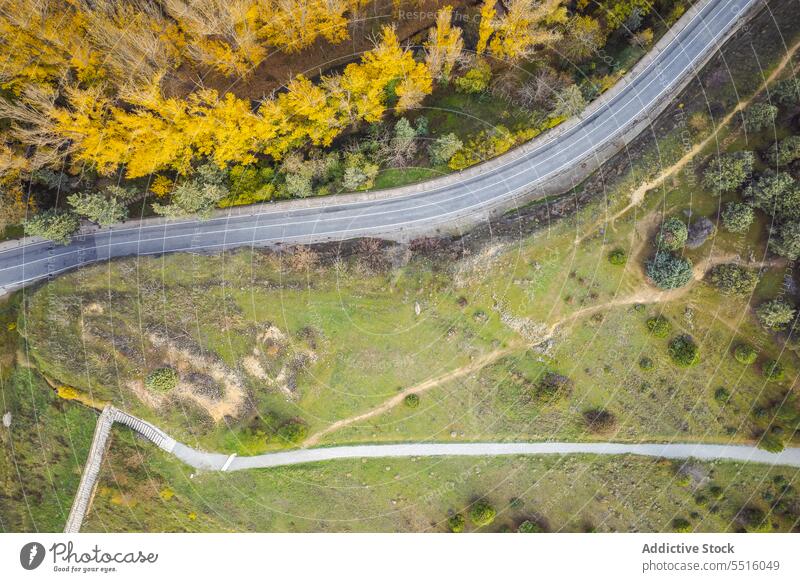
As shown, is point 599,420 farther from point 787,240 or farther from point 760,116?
point 760,116

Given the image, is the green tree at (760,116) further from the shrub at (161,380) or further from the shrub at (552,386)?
the shrub at (161,380)

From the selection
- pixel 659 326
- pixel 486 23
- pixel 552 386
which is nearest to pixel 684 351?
pixel 659 326

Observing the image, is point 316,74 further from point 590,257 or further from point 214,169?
point 590,257

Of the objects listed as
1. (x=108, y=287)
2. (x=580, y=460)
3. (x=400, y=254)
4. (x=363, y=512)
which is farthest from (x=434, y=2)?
(x=363, y=512)

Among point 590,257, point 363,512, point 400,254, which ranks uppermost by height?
point 400,254
